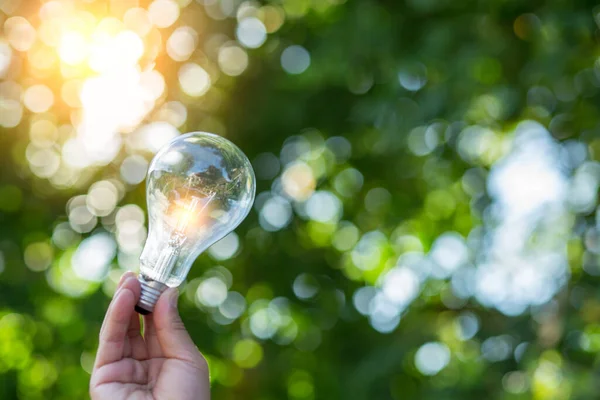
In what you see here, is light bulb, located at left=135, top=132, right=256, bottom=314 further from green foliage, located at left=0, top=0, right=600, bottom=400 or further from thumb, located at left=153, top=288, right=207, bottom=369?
green foliage, located at left=0, top=0, right=600, bottom=400

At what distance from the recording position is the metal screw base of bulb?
1.52 m

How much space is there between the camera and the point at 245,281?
17.7 feet

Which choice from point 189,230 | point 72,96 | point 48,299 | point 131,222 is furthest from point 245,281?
point 189,230

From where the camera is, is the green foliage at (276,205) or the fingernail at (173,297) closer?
the fingernail at (173,297)

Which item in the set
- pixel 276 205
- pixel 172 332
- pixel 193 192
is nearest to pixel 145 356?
pixel 172 332

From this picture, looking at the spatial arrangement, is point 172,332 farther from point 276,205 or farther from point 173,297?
point 276,205

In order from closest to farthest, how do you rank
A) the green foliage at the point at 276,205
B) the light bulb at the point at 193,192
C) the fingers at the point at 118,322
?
1. the fingers at the point at 118,322
2. the light bulb at the point at 193,192
3. the green foliage at the point at 276,205

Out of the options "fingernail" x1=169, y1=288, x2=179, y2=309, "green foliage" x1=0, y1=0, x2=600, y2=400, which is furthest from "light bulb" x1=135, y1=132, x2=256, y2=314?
"green foliage" x1=0, y1=0, x2=600, y2=400

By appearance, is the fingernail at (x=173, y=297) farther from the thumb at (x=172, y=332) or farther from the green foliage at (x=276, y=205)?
the green foliage at (x=276, y=205)

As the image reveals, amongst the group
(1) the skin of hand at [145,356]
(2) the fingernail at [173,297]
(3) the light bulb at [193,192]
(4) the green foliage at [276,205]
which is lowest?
(4) the green foliage at [276,205]

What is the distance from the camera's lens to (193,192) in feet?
5.36

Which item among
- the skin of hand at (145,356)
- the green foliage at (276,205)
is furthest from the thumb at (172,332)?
the green foliage at (276,205)

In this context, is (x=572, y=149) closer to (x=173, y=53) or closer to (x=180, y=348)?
(x=173, y=53)

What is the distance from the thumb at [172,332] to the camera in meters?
1.54
